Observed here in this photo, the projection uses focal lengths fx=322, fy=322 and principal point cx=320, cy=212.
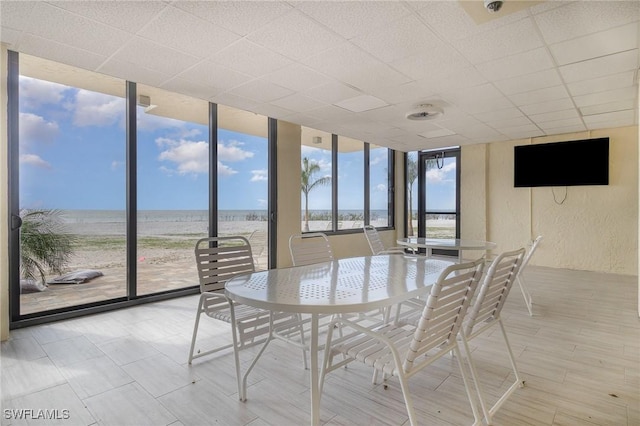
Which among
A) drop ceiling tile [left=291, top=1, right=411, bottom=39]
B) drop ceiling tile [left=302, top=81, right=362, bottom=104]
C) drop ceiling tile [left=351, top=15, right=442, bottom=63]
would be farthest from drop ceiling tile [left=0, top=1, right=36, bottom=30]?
drop ceiling tile [left=302, top=81, right=362, bottom=104]

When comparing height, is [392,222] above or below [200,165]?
below

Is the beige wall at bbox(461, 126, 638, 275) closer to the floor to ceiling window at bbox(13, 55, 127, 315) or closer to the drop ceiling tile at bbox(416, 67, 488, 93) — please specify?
the drop ceiling tile at bbox(416, 67, 488, 93)

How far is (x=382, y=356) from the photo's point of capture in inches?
58.7

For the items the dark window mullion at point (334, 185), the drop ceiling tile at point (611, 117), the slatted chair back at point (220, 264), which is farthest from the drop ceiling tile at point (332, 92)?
the drop ceiling tile at point (611, 117)

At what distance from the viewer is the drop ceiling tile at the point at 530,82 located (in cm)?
328

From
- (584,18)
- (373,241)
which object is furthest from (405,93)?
(373,241)

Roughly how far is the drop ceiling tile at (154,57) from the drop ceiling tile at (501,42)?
2382 millimetres

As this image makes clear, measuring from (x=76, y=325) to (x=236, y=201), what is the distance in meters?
2.47

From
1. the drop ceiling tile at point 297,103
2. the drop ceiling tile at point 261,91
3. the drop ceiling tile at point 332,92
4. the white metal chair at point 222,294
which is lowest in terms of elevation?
the white metal chair at point 222,294

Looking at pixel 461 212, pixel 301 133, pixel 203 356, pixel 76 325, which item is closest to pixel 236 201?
pixel 301 133

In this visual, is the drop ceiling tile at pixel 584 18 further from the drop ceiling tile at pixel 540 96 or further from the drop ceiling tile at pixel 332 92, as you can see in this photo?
the drop ceiling tile at pixel 332 92

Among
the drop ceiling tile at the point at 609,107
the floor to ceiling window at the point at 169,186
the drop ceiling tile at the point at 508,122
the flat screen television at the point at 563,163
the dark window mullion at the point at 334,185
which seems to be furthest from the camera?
Result: the dark window mullion at the point at 334,185

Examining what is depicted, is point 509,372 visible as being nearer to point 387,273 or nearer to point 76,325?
point 387,273

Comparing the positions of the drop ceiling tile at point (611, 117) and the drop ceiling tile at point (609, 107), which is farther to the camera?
the drop ceiling tile at point (611, 117)
